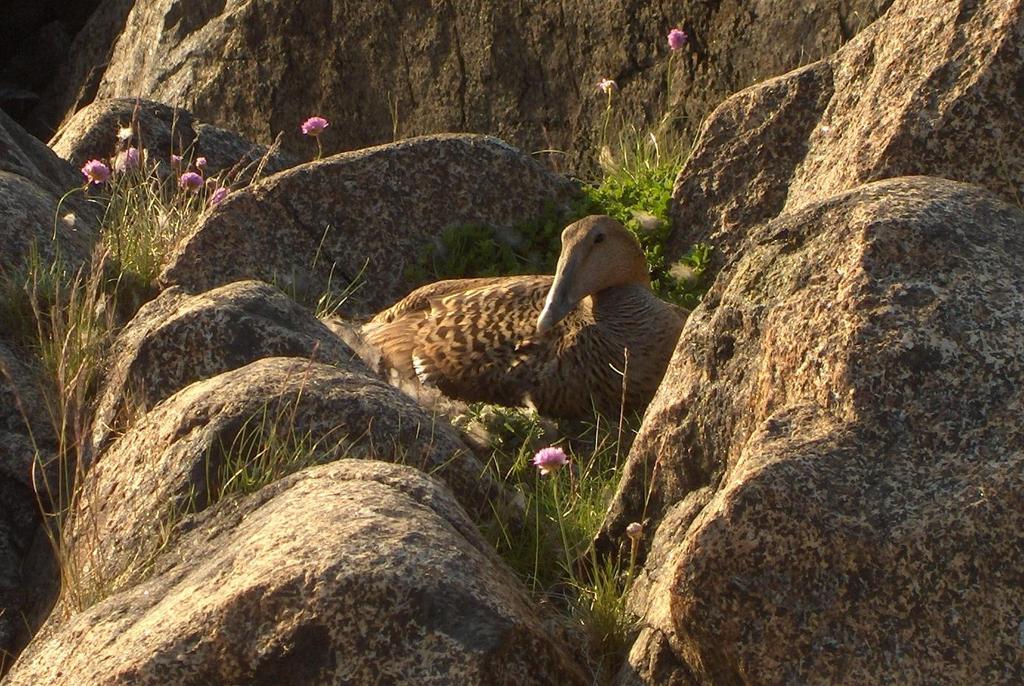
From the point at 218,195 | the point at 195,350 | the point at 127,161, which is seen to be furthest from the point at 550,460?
the point at 127,161

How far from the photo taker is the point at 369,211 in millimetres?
7930

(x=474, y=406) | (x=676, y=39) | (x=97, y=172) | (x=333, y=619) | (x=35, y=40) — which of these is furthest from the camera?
(x=35, y=40)

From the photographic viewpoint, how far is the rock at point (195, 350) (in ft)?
17.9

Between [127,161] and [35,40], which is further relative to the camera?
[35,40]

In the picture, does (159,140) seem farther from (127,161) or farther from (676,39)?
(676,39)

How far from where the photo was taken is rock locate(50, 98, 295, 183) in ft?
29.7

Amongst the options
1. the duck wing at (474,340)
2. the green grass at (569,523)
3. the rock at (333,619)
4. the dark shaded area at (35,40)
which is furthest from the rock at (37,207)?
the dark shaded area at (35,40)

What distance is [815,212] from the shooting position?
426 cm

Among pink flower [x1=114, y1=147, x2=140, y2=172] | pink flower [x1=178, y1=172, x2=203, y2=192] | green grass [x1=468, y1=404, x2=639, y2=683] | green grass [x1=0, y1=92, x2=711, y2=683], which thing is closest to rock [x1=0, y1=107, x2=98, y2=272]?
green grass [x1=0, y1=92, x2=711, y2=683]

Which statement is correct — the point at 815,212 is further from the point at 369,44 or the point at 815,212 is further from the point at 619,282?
the point at 369,44

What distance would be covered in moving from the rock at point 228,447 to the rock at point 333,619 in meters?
0.52

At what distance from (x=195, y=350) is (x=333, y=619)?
2.11 meters

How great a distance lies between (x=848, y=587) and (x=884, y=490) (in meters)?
0.24

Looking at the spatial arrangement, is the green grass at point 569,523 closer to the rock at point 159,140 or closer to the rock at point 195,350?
the rock at point 195,350
